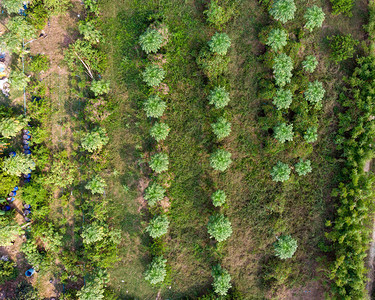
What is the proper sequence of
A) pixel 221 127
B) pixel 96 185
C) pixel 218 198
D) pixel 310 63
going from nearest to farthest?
pixel 221 127 < pixel 218 198 < pixel 310 63 < pixel 96 185

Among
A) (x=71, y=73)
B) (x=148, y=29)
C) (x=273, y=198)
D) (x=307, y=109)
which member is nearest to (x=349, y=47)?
(x=307, y=109)

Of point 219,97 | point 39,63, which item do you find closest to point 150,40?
point 219,97

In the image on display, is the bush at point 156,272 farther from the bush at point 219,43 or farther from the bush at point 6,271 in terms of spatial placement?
the bush at point 219,43

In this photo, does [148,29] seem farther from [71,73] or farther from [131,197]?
[131,197]

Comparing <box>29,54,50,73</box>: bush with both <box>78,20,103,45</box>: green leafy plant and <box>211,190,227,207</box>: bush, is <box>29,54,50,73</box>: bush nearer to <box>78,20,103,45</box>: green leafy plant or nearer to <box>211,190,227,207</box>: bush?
<box>78,20,103,45</box>: green leafy plant

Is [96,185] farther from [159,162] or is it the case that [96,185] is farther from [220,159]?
[220,159]

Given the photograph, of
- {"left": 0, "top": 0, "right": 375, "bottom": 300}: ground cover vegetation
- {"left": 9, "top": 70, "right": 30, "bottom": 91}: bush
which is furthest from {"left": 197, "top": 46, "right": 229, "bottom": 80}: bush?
{"left": 9, "top": 70, "right": 30, "bottom": 91}: bush
